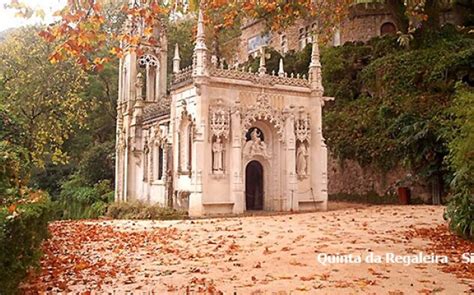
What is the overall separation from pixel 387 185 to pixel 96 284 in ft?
63.8

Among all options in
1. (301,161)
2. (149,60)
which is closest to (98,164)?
(149,60)

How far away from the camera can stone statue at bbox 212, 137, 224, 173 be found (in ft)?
61.6

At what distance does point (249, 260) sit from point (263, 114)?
12.2 m

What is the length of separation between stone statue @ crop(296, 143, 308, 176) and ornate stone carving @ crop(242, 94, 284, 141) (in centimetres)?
105

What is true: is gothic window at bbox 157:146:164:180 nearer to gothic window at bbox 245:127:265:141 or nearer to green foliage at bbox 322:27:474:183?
gothic window at bbox 245:127:265:141

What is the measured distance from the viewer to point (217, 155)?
61.7ft

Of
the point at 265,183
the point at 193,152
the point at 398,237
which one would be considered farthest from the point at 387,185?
the point at 398,237

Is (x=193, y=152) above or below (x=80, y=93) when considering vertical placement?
below

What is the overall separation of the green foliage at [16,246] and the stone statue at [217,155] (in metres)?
12.7

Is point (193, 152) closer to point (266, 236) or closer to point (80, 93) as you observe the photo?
point (266, 236)

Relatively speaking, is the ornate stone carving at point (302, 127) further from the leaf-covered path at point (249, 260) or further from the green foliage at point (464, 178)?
the green foliage at point (464, 178)

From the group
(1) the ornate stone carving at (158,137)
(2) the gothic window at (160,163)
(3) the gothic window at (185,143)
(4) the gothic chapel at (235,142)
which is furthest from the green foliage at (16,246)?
(2) the gothic window at (160,163)

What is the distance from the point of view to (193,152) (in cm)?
1845

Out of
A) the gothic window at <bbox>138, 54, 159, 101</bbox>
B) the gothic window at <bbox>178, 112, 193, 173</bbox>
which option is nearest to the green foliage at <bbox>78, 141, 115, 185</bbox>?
the gothic window at <bbox>138, 54, 159, 101</bbox>
